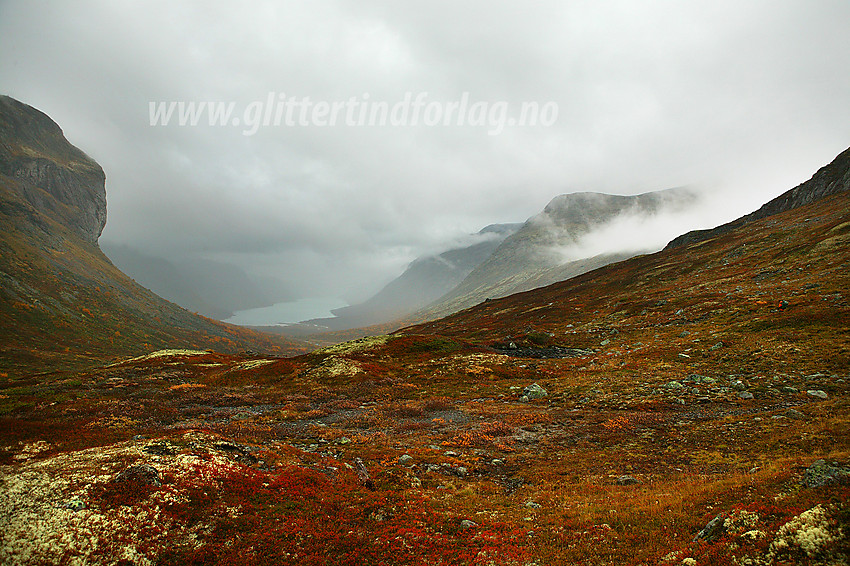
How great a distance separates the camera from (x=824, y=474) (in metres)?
9.80

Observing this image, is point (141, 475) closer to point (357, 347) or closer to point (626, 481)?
point (626, 481)

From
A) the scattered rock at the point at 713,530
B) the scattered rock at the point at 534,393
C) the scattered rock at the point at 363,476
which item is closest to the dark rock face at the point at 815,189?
the scattered rock at the point at 534,393

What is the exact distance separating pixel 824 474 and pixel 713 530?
13.2 feet

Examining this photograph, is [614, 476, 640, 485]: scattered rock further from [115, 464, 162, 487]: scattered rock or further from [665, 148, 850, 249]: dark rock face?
[665, 148, 850, 249]: dark rock face

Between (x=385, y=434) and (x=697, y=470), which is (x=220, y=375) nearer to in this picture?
(x=385, y=434)

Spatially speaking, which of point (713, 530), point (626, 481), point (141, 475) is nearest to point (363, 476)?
point (141, 475)

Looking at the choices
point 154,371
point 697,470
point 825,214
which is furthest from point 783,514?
point 825,214

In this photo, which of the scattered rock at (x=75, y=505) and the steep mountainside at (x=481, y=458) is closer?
the steep mountainside at (x=481, y=458)

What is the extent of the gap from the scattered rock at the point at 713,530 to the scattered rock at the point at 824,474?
303 centimetres

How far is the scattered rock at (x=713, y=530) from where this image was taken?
884 centimetres

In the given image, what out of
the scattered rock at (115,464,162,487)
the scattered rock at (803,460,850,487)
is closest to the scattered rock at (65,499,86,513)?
the scattered rock at (115,464,162,487)

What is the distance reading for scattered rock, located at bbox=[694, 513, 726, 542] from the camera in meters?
8.84

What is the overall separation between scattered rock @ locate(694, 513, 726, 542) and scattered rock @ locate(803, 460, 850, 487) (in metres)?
3.03

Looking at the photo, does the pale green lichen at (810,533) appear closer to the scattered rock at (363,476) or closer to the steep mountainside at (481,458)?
the steep mountainside at (481,458)
